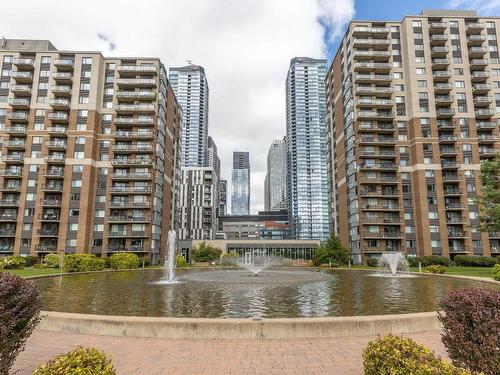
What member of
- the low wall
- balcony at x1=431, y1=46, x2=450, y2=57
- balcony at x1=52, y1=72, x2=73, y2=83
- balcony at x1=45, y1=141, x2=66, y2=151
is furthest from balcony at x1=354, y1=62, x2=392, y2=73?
the low wall

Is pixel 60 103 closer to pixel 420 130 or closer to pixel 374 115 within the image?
pixel 374 115

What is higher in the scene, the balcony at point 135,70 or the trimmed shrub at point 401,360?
the balcony at point 135,70

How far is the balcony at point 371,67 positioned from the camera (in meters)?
72.0

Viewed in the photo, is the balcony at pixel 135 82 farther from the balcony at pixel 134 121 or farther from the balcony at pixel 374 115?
the balcony at pixel 374 115

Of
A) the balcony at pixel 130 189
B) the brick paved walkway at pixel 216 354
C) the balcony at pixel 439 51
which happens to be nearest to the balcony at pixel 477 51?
the balcony at pixel 439 51

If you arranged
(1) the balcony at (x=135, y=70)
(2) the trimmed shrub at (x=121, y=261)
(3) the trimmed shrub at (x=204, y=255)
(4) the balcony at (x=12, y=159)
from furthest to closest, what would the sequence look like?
(3) the trimmed shrub at (x=204, y=255), (1) the balcony at (x=135, y=70), (4) the balcony at (x=12, y=159), (2) the trimmed shrub at (x=121, y=261)

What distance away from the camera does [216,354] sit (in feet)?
27.6

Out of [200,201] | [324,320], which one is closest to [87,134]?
[324,320]

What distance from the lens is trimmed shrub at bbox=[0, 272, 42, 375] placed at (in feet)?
17.5

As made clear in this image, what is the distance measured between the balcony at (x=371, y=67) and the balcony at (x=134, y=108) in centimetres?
4447

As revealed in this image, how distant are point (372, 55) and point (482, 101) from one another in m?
23.7

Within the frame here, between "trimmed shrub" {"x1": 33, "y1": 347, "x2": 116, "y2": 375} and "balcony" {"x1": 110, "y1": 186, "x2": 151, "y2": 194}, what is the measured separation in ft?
222

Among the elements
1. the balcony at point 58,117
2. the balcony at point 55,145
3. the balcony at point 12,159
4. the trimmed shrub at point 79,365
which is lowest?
A: the trimmed shrub at point 79,365

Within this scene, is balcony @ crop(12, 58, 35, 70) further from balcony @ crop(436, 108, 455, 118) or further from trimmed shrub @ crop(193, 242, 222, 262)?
balcony @ crop(436, 108, 455, 118)
